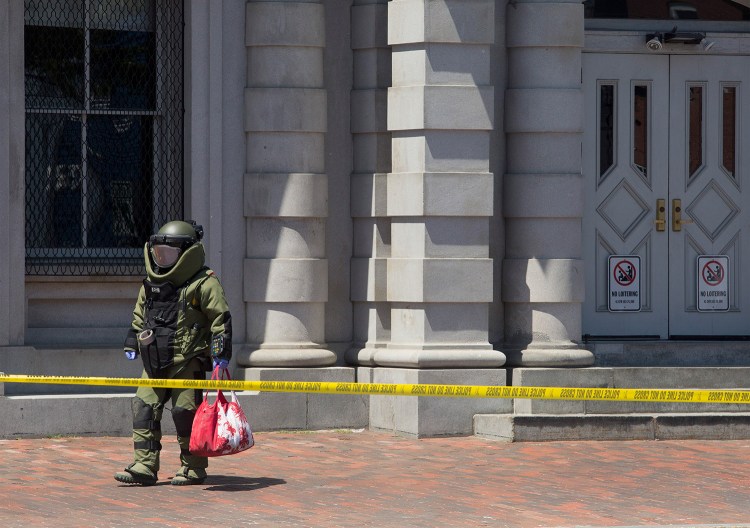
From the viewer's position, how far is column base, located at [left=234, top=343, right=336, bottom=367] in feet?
42.0

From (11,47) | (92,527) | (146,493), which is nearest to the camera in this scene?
(92,527)

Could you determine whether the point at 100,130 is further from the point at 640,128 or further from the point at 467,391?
the point at 640,128

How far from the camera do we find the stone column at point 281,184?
42.2 feet

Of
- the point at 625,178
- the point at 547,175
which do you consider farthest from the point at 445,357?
the point at 625,178

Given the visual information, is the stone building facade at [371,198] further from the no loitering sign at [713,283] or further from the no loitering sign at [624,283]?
the no loitering sign at [713,283]

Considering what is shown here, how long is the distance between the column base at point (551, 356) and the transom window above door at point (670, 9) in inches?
125

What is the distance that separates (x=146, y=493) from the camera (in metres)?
9.77

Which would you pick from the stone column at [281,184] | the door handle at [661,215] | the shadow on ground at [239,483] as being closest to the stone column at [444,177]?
the stone column at [281,184]

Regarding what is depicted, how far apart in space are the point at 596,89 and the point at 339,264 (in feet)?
9.31

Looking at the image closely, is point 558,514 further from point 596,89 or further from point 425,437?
point 596,89

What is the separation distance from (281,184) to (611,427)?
3.37 m

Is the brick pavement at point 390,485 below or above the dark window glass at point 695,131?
below

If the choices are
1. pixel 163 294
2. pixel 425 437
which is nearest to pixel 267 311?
pixel 425 437

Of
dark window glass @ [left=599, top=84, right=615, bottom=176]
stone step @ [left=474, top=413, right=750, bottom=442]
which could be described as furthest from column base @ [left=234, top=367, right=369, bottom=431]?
dark window glass @ [left=599, top=84, right=615, bottom=176]
